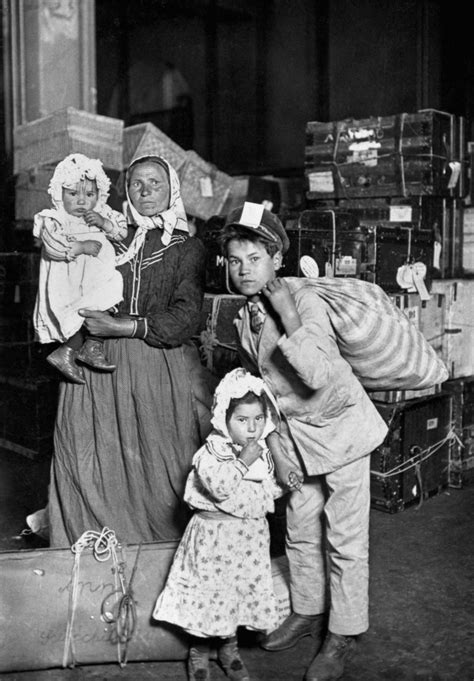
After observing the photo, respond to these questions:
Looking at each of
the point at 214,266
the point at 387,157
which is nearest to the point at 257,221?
the point at 214,266

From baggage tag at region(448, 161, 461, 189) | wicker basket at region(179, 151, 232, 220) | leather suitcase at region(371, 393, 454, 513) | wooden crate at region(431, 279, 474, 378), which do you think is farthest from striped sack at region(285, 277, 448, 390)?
wicker basket at region(179, 151, 232, 220)

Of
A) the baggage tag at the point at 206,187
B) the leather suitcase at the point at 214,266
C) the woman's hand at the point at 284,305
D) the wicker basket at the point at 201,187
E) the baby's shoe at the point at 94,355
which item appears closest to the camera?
the woman's hand at the point at 284,305

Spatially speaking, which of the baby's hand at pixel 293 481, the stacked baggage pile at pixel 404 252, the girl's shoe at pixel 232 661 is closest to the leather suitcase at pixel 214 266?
the stacked baggage pile at pixel 404 252

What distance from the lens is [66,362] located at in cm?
348

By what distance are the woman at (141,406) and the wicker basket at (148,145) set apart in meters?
2.90

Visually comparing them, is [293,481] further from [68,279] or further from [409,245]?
[409,245]

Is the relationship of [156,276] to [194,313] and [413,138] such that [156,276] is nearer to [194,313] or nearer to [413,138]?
[194,313]

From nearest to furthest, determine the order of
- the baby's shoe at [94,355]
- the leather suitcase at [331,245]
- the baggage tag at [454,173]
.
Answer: the baby's shoe at [94,355]
the leather suitcase at [331,245]
the baggage tag at [454,173]

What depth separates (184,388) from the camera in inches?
140

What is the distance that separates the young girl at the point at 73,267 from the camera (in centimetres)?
342

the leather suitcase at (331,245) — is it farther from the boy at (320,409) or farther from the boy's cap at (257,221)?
the boy's cap at (257,221)

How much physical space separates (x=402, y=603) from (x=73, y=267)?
6.74ft

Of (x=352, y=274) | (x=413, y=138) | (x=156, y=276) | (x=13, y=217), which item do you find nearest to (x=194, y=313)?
(x=156, y=276)

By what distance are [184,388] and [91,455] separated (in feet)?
1.56
